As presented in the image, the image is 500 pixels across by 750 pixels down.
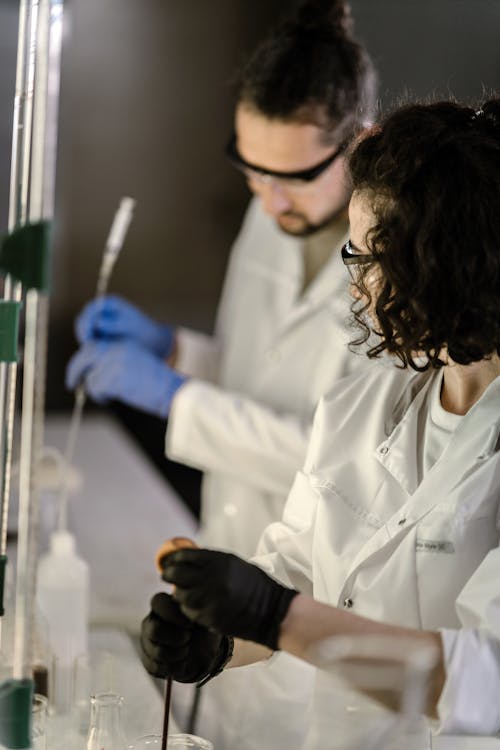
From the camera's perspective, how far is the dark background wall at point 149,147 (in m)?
3.93

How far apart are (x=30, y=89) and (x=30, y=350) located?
31 cm

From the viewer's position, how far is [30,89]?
0.96m

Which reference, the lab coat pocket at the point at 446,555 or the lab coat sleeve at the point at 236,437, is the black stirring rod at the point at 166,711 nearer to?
the lab coat pocket at the point at 446,555

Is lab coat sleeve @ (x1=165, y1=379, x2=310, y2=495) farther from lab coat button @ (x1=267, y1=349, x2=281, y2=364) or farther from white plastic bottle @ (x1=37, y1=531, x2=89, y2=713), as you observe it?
white plastic bottle @ (x1=37, y1=531, x2=89, y2=713)

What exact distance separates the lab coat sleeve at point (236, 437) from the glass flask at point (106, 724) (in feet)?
2.94

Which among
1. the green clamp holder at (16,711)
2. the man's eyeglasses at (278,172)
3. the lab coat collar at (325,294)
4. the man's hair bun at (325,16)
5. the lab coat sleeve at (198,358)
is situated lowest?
the lab coat sleeve at (198,358)

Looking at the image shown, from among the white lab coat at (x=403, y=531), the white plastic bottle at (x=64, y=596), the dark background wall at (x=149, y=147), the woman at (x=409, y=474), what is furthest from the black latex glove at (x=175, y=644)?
the dark background wall at (x=149, y=147)

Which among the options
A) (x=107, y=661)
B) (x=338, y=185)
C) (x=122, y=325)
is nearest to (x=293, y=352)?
(x=338, y=185)

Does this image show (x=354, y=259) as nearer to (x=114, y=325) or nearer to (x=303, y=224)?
(x=303, y=224)

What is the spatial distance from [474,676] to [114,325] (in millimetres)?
1888

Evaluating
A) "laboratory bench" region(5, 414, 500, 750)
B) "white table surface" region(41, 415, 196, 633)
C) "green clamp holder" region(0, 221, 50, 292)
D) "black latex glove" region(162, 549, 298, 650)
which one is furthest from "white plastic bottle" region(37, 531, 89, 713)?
"green clamp holder" region(0, 221, 50, 292)

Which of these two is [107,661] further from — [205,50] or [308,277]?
[205,50]

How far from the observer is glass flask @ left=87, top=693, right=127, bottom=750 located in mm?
1131

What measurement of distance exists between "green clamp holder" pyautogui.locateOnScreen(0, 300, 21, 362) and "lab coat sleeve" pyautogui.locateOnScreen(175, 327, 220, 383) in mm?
1683
